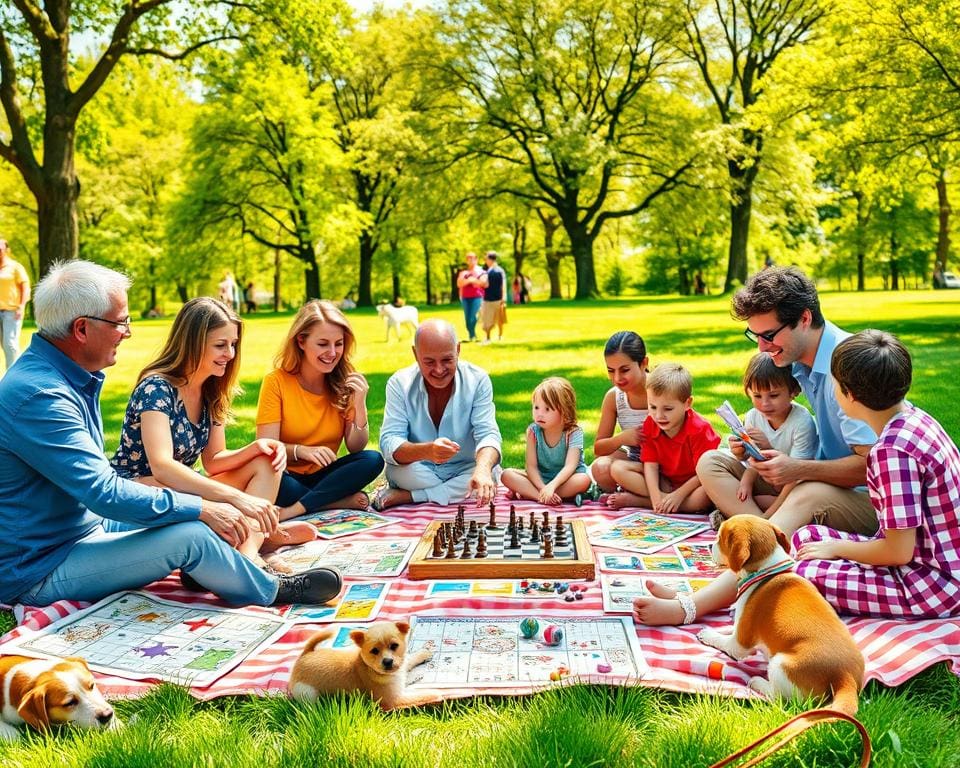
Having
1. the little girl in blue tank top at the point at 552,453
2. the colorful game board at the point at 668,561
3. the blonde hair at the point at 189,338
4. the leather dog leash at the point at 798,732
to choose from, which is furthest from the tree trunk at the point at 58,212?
the leather dog leash at the point at 798,732

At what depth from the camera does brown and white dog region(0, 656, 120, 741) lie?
2707 mm

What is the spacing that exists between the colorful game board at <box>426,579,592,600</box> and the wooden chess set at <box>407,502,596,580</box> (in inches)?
2.3

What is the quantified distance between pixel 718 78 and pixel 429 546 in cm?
3254

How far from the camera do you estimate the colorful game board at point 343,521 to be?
521 cm

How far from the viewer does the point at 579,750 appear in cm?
249

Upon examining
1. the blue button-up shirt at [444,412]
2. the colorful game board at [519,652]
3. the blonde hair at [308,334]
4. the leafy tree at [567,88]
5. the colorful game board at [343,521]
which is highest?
the leafy tree at [567,88]

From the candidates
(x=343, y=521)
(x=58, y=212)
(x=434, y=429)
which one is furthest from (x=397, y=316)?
(x=343, y=521)

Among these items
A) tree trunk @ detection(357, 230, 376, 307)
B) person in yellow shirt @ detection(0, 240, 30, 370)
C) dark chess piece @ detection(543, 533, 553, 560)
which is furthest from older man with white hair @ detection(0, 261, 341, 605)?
tree trunk @ detection(357, 230, 376, 307)

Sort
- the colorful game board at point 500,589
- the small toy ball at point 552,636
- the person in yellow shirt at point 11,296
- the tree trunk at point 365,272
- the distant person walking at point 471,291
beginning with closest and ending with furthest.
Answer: the small toy ball at point 552,636, the colorful game board at point 500,589, the person in yellow shirt at point 11,296, the distant person walking at point 471,291, the tree trunk at point 365,272

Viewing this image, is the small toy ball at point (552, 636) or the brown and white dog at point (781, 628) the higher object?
the brown and white dog at point (781, 628)

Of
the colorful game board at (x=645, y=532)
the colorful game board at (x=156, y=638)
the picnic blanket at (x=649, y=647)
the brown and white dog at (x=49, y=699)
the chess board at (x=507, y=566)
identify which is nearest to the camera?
the brown and white dog at (x=49, y=699)

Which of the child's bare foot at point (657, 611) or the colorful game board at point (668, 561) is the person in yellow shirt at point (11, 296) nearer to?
the colorful game board at point (668, 561)

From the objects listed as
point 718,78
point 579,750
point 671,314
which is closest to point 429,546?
point 579,750

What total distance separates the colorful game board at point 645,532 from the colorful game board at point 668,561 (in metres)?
0.10
